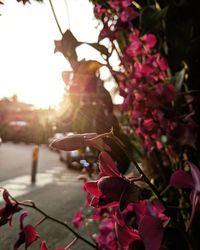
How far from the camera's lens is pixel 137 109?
36.6 inches

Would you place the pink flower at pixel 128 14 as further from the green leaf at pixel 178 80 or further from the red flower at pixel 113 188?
the red flower at pixel 113 188

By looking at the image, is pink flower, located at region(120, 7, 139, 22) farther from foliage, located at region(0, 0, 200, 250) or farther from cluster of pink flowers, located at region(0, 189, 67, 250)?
cluster of pink flowers, located at region(0, 189, 67, 250)

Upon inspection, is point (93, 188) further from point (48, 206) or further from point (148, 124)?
point (48, 206)

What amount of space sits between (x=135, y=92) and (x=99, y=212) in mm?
451

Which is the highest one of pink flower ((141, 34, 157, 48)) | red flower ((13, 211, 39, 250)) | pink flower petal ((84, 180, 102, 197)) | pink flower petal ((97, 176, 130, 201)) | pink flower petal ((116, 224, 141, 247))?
pink flower ((141, 34, 157, 48))

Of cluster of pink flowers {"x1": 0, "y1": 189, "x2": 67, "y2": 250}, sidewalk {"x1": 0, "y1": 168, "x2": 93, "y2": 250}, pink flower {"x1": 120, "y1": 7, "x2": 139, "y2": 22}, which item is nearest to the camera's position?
cluster of pink flowers {"x1": 0, "y1": 189, "x2": 67, "y2": 250}

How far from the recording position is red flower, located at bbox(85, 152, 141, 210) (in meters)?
0.32

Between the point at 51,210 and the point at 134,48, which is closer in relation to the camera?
the point at 134,48

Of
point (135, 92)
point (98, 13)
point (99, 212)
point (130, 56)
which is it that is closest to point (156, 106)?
point (135, 92)

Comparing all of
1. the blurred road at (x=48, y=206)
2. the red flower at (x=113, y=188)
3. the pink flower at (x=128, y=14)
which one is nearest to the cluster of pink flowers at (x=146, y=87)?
the pink flower at (x=128, y=14)

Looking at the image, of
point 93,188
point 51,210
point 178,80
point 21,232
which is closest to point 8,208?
point 21,232

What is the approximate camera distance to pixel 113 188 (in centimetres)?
33

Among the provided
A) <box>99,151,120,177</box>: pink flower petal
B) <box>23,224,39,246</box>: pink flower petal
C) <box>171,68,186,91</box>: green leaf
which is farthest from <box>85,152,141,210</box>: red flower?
<box>171,68,186,91</box>: green leaf

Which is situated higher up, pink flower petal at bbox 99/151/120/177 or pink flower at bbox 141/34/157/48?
pink flower at bbox 141/34/157/48
